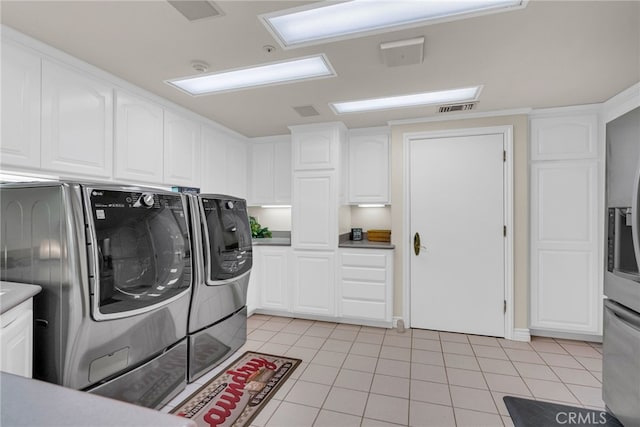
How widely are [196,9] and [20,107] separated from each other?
120 cm

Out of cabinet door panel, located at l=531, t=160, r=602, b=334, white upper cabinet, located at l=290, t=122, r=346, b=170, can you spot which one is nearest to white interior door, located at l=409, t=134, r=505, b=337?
cabinet door panel, located at l=531, t=160, r=602, b=334

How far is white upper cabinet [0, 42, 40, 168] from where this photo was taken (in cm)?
179

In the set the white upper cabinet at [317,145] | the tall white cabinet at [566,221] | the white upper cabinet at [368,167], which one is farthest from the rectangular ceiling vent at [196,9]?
the tall white cabinet at [566,221]

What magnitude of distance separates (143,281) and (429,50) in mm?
2252

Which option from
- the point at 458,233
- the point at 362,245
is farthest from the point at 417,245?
the point at 362,245

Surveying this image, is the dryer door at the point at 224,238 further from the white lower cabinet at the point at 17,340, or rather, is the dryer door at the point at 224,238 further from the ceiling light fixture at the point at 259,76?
the white lower cabinet at the point at 17,340

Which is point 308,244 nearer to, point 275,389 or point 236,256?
point 236,256

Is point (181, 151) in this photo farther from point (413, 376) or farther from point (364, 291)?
point (413, 376)

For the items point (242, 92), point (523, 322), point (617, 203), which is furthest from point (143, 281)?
point (523, 322)

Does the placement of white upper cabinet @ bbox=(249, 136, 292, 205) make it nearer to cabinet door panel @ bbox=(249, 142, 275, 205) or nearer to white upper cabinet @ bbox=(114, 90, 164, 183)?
cabinet door panel @ bbox=(249, 142, 275, 205)

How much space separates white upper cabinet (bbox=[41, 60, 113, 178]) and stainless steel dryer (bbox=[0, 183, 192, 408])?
443 millimetres

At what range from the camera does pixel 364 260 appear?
3.56m

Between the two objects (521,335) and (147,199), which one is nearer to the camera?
(147,199)

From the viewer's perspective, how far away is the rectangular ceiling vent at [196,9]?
1575 mm
